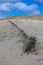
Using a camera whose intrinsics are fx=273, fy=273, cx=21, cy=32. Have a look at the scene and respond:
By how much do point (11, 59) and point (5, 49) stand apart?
1.04 m

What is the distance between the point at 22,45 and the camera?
Result: 697 centimetres

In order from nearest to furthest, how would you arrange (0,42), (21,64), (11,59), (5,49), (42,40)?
(21,64) < (11,59) < (5,49) < (42,40) < (0,42)

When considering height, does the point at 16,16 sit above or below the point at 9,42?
above

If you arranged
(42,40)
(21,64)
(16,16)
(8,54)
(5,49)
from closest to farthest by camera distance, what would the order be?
(21,64), (8,54), (5,49), (42,40), (16,16)

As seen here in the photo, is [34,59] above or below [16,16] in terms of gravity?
below

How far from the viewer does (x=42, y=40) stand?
24.3 ft

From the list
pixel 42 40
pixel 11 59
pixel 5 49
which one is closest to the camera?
pixel 11 59

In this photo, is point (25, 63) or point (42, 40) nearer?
point (25, 63)

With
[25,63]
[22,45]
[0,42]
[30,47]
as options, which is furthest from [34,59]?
[0,42]

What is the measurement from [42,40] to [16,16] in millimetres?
11816

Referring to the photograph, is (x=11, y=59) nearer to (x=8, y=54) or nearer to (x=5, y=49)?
(x=8, y=54)

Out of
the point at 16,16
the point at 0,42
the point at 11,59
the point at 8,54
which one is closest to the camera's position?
the point at 11,59

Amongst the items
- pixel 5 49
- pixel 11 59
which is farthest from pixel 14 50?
pixel 11 59

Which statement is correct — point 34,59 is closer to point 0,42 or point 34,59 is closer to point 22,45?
point 22,45
